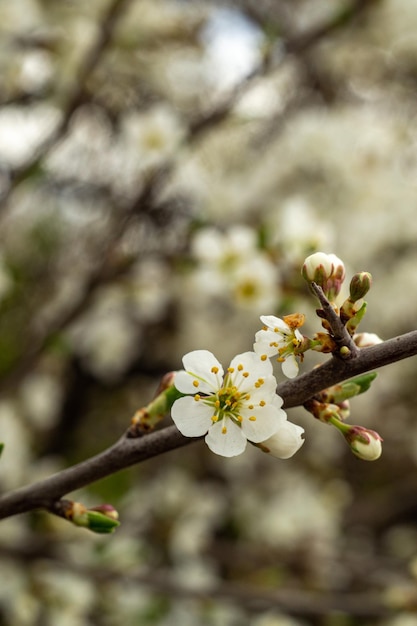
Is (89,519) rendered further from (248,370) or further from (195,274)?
(195,274)

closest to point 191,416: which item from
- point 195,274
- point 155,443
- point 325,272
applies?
point 155,443

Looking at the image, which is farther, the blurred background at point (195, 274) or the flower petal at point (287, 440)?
the blurred background at point (195, 274)

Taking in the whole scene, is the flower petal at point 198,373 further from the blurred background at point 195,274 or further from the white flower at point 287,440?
the blurred background at point 195,274

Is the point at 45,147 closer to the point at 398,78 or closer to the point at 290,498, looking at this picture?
the point at 290,498

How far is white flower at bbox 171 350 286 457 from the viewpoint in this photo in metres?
0.45

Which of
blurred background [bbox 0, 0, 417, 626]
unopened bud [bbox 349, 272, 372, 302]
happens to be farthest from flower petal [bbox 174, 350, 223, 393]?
blurred background [bbox 0, 0, 417, 626]

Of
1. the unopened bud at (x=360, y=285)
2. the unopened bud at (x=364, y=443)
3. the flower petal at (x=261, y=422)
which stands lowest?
the unopened bud at (x=364, y=443)

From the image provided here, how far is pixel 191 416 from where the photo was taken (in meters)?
0.46

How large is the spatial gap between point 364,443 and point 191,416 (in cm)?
13

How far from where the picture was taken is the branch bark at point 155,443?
408mm

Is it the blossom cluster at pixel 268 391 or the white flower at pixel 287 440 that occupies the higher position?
the blossom cluster at pixel 268 391

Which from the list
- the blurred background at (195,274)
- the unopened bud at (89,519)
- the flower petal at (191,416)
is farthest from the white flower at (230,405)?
the blurred background at (195,274)

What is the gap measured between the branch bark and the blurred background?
68 centimetres

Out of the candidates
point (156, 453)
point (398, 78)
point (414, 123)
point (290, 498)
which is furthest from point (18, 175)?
point (398, 78)
